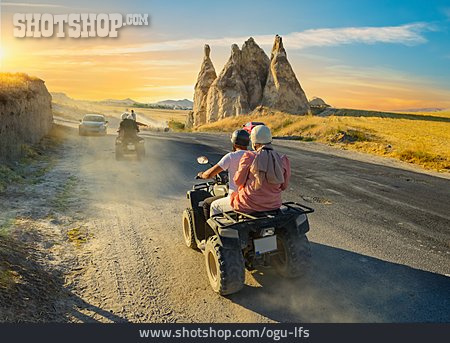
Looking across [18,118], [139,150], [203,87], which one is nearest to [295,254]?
[139,150]

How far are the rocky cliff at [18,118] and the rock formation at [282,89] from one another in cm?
2835

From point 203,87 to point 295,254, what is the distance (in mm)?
51082

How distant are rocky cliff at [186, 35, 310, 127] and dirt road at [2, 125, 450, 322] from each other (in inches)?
1365

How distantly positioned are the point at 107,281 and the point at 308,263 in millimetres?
2787

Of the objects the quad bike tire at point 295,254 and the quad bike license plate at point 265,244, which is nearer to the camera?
the quad bike license plate at point 265,244

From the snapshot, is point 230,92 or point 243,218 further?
point 230,92

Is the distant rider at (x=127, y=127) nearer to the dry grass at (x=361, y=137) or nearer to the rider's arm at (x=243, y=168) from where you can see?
the rider's arm at (x=243, y=168)

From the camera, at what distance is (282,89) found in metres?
44.3

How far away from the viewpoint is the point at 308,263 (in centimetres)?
500

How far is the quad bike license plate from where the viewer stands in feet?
15.3

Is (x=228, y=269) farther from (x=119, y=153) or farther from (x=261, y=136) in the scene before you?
(x=119, y=153)

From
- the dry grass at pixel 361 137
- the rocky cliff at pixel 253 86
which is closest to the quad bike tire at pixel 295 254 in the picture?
the dry grass at pixel 361 137

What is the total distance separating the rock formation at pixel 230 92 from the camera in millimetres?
46969

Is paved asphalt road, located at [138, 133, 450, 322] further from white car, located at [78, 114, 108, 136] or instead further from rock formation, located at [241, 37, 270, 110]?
rock formation, located at [241, 37, 270, 110]
